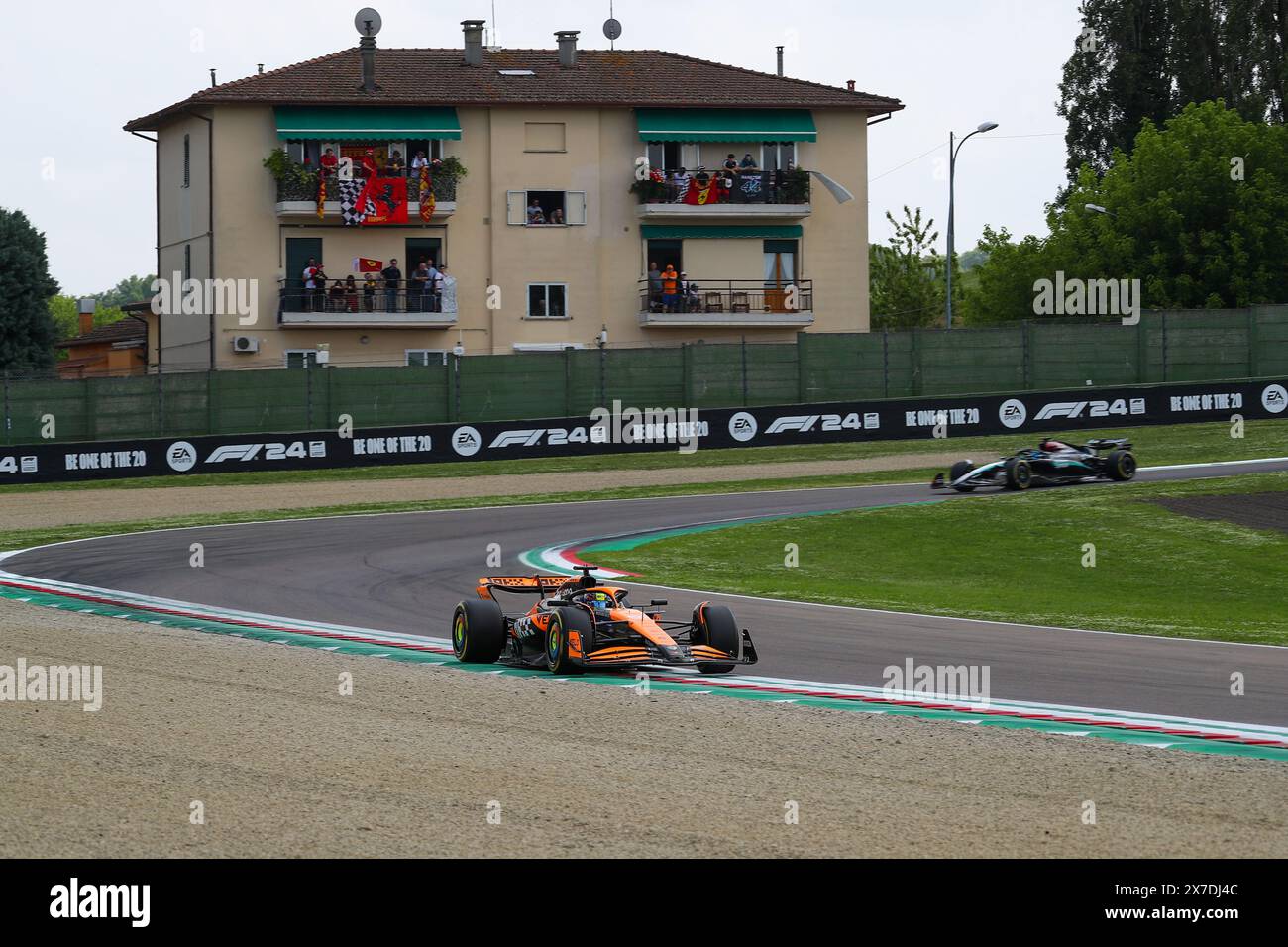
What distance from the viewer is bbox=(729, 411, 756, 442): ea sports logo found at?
4078cm

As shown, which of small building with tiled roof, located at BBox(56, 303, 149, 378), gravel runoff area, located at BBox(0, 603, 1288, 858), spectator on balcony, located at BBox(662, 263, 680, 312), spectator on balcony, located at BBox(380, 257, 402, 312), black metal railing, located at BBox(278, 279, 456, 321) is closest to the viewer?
gravel runoff area, located at BBox(0, 603, 1288, 858)

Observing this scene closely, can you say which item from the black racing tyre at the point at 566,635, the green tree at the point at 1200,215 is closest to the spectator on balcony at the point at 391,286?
the green tree at the point at 1200,215

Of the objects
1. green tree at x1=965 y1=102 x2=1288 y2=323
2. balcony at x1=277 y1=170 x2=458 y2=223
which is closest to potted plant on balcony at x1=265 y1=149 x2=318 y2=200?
balcony at x1=277 y1=170 x2=458 y2=223

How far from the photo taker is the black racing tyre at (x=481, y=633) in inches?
601

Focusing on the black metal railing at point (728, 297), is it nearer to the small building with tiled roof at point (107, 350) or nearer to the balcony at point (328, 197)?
the balcony at point (328, 197)

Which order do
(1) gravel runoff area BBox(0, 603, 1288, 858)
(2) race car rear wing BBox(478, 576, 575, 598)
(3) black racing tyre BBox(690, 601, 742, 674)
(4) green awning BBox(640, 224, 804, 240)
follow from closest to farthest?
1. (1) gravel runoff area BBox(0, 603, 1288, 858)
2. (3) black racing tyre BBox(690, 601, 742, 674)
3. (2) race car rear wing BBox(478, 576, 575, 598)
4. (4) green awning BBox(640, 224, 804, 240)

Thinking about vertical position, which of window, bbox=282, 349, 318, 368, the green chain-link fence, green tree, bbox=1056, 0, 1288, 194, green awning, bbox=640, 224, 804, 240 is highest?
green tree, bbox=1056, 0, 1288, 194

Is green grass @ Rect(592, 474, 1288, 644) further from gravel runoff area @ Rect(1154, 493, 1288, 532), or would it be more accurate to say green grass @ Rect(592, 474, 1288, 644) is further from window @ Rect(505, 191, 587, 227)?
window @ Rect(505, 191, 587, 227)

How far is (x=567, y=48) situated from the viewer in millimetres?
53781

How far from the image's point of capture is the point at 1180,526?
86.3 feet

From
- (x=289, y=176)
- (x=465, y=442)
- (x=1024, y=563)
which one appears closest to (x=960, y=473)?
(x=1024, y=563)

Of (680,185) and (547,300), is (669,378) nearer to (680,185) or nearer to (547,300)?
(547,300)

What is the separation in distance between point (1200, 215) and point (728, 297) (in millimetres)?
22915

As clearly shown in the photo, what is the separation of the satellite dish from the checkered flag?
5207mm
